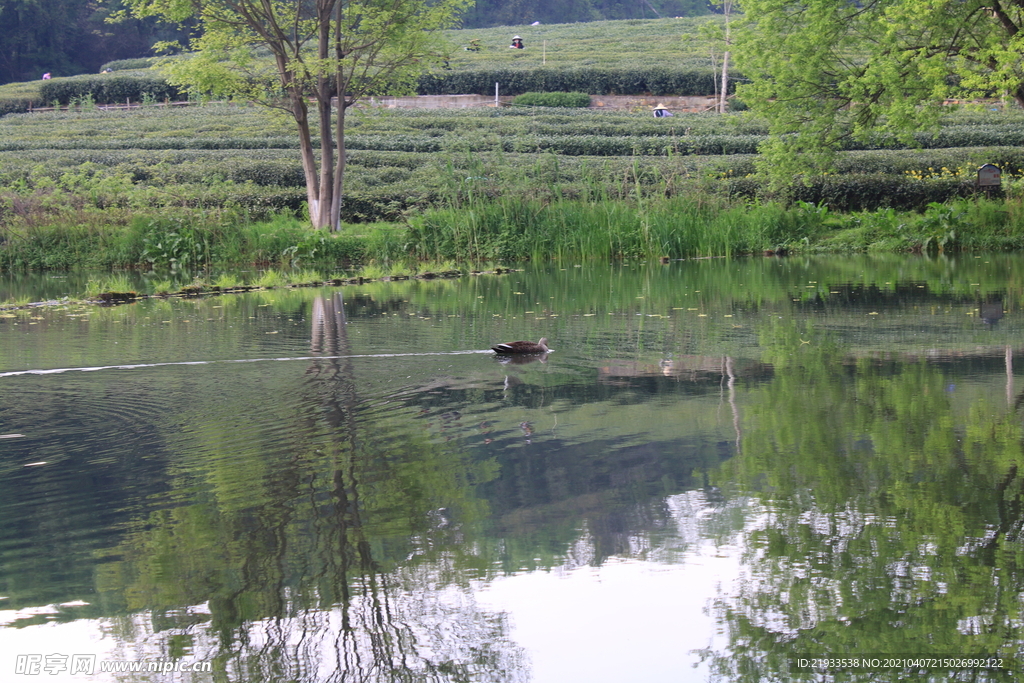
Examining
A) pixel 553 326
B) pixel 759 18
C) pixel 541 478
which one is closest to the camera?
pixel 541 478

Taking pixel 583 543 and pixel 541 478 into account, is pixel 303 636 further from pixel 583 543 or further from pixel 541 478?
pixel 541 478

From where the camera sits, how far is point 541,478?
14.7ft

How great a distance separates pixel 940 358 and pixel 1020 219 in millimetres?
14671

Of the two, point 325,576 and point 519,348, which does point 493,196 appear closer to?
point 519,348

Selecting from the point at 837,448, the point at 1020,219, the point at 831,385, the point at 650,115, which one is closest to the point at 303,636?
the point at 837,448

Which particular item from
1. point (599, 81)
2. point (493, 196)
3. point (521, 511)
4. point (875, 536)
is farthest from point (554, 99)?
point (875, 536)

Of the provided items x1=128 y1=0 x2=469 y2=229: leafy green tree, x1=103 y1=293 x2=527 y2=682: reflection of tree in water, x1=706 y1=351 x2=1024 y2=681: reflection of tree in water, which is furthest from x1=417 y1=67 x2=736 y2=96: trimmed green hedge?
x1=103 y1=293 x2=527 y2=682: reflection of tree in water

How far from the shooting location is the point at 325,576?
3361 millimetres

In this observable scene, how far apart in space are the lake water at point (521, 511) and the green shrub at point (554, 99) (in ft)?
145

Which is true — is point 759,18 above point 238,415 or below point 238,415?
above

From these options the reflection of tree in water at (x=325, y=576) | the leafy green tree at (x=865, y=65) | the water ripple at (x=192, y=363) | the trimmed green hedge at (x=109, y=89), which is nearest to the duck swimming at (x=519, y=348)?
the water ripple at (x=192, y=363)

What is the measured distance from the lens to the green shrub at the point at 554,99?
2025 inches

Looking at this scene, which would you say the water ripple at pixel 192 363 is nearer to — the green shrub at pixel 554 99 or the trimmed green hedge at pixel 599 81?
the green shrub at pixel 554 99

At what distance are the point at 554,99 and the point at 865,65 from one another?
31.0 metres
